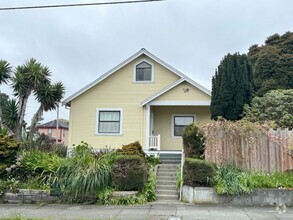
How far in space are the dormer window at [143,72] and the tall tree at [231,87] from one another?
399 centimetres

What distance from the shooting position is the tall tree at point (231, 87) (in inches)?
675

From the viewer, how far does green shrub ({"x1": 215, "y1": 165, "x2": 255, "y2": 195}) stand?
10.7 m

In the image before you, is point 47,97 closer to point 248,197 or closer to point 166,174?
point 166,174

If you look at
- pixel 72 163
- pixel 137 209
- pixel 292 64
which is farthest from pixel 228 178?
pixel 292 64

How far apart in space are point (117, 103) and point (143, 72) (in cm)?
245

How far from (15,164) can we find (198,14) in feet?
27.7

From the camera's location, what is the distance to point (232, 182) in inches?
A: 429

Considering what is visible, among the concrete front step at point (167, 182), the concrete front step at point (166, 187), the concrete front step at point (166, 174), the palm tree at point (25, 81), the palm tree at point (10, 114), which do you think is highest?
the palm tree at point (25, 81)

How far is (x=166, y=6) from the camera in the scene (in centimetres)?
1030

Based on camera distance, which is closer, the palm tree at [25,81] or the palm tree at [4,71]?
the palm tree at [25,81]

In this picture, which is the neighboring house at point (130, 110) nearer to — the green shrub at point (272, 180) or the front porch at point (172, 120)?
the front porch at point (172, 120)

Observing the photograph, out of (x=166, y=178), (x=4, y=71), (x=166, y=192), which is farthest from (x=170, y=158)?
(x=4, y=71)

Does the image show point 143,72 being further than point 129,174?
Yes

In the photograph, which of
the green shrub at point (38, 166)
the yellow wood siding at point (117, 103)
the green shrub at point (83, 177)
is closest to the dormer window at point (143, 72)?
the yellow wood siding at point (117, 103)
